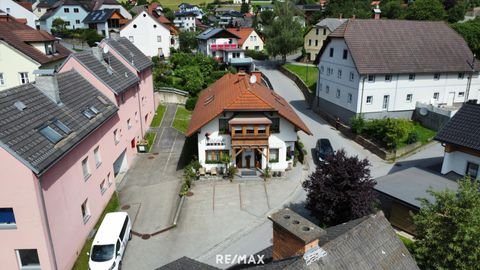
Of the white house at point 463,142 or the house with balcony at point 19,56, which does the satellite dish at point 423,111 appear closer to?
the white house at point 463,142

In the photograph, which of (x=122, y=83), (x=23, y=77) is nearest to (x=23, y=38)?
(x=23, y=77)

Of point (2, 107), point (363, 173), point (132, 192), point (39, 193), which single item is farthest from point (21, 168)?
point (363, 173)

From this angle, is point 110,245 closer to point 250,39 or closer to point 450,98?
point 450,98

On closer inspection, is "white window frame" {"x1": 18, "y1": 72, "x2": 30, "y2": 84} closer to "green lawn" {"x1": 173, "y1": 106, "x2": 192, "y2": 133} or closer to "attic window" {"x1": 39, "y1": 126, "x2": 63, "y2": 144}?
"green lawn" {"x1": 173, "y1": 106, "x2": 192, "y2": 133}

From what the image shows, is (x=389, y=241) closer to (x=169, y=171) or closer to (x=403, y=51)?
(x=169, y=171)

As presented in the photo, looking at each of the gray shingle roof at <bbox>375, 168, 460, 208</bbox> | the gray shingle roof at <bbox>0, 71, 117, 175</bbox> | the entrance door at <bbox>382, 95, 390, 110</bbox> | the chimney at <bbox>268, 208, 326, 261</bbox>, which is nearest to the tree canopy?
the gray shingle roof at <bbox>375, 168, 460, 208</bbox>
